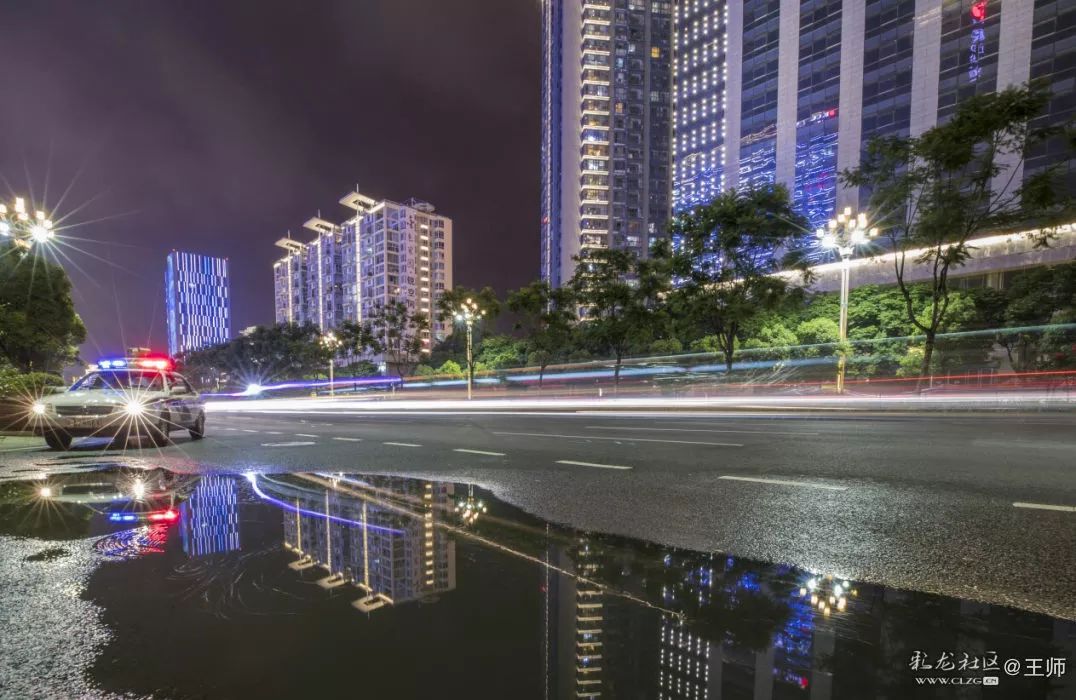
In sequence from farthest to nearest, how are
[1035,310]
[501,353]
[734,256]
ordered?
[501,353] → [1035,310] → [734,256]

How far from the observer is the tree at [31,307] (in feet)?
73.9

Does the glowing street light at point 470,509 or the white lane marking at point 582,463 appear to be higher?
the glowing street light at point 470,509

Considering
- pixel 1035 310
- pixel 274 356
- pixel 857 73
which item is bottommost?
pixel 274 356

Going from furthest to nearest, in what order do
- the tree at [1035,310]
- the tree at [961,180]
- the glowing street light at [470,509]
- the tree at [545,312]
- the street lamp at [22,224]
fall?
the tree at [545,312] → the tree at [1035,310] → the street lamp at [22,224] → the tree at [961,180] → the glowing street light at [470,509]

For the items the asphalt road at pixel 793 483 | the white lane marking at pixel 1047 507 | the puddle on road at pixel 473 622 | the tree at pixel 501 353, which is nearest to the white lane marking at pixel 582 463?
the asphalt road at pixel 793 483

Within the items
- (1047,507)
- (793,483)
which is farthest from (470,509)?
(1047,507)

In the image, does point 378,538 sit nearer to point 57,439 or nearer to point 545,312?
point 57,439

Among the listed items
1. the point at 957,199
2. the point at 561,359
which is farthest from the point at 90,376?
the point at 561,359

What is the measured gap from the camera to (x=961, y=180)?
19.4 m

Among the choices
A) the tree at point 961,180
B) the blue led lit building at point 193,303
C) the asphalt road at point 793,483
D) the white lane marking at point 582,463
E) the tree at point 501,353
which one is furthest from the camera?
the blue led lit building at point 193,303

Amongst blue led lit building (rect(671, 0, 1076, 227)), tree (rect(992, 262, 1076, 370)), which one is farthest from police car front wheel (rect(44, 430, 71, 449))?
tree (rect(992, 262, 1076, 370))

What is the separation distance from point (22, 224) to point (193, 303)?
203 m

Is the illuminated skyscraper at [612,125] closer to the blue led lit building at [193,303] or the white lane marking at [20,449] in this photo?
the white lane marking at [20,449]

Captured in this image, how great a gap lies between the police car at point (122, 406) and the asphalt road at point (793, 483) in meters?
0.51
